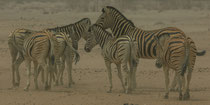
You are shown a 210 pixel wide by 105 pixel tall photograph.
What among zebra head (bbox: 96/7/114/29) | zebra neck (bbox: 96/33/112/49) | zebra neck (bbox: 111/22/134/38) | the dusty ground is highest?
zebra head (bbox: 96/7/114/29)

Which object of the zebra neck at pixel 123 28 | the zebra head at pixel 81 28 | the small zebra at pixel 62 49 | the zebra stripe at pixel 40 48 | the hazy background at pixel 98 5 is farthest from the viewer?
the hazy background at pixel 98 5

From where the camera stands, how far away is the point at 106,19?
1383cm

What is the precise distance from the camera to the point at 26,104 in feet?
33.4

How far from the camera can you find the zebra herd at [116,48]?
10.4 m

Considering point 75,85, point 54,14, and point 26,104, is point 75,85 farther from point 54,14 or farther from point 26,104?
point 54,14

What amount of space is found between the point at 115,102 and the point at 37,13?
32.5 meters

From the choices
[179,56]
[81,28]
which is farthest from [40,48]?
[179,56]

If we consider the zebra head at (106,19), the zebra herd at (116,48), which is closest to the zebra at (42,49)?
the zebra herd at (116,48)

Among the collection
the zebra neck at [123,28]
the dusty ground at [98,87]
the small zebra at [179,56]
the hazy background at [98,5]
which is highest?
the hazy background at [98,5]

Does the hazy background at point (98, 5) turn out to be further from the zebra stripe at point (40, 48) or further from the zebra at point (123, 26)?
the zebra stripe at point (40, 48)

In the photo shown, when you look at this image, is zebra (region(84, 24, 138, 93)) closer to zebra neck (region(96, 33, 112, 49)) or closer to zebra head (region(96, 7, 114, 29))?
zebra neck (region(96, 33, 112, 49))

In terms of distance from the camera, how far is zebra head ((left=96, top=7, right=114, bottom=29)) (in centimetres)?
1379

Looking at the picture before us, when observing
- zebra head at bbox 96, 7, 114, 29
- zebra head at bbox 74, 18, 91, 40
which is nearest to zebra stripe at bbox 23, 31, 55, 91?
zebra head at bbox 96, 7, 114, 29

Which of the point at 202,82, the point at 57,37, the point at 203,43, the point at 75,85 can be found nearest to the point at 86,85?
the point at 75,85
